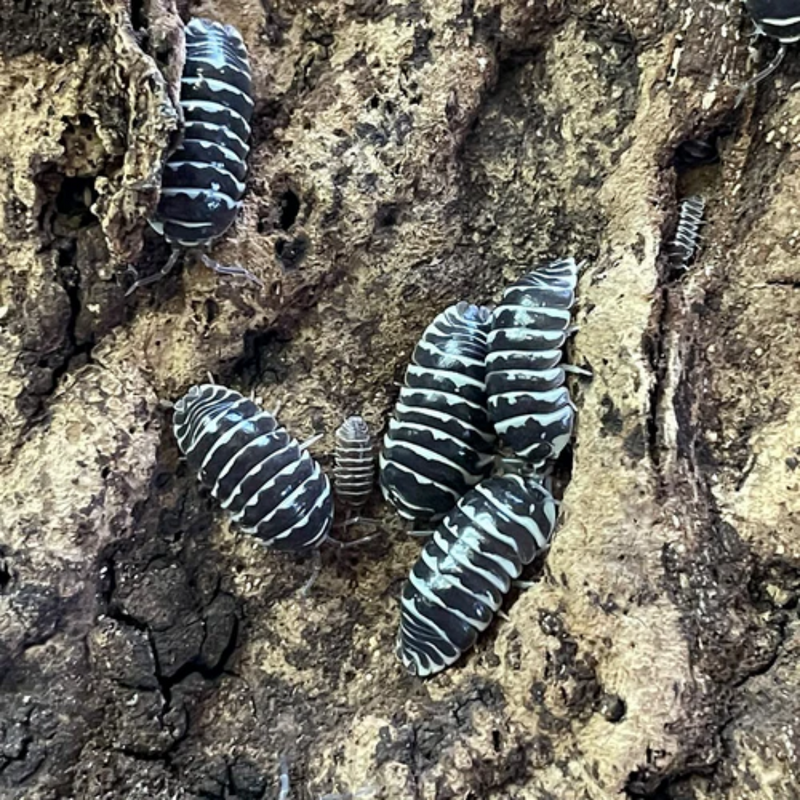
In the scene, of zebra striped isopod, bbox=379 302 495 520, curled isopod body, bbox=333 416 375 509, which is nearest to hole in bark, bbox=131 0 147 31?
zebra striped isopod, bbox=379 302 495 520

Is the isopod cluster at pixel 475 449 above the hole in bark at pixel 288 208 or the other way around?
the other way around

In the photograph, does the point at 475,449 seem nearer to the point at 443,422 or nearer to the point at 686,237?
the point at 443,422

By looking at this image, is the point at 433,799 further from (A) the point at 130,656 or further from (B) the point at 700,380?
(B) the point at 700,380

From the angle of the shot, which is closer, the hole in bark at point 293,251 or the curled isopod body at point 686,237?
the curled isopod body at point 686,237

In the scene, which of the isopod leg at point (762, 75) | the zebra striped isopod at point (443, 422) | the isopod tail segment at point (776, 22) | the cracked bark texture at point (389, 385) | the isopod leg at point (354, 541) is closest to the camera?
the cracked bark texture at point (389, 385)

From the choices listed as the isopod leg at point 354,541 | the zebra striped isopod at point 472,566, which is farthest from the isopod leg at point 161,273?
the zebra striped isopod at point 472,566

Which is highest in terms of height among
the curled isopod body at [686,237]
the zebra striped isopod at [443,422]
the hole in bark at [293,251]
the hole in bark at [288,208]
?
the curled isopod body at [686,237]

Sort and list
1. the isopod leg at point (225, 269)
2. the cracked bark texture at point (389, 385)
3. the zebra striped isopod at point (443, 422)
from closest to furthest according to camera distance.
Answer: the cracked bark texture at point (389, 385), the zebra striped isopod at point (443, 422), the isopod leg at point (225, 269)

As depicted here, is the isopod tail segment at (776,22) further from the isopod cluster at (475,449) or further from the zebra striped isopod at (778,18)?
the isopod cluster at (475,449)
